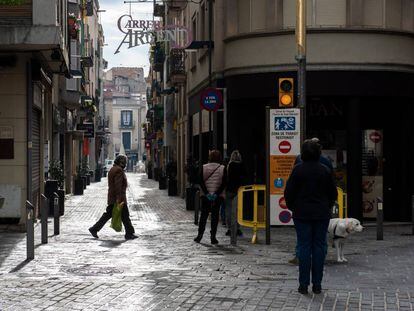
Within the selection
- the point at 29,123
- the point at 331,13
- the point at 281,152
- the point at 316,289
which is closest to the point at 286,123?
the point at 281,152

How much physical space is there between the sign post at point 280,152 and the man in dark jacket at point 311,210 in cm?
462

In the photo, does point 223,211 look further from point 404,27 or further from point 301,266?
point 301,266

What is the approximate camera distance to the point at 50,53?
18641 mm

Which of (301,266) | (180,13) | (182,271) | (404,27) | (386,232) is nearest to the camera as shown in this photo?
(301,266)

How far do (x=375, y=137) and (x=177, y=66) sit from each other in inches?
572

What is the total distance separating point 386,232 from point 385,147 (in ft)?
11.6

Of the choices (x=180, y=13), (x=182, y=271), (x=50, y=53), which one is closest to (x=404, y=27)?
(x=50, y=53)

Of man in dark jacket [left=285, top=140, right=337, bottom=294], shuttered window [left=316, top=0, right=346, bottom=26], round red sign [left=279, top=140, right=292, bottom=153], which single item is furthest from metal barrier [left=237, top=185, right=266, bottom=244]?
shuttered window [left=316, top=0, right=346, bottom=26]

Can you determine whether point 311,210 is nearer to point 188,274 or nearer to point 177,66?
point 188,274

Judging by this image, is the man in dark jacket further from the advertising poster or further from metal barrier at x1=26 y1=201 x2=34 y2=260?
the advertising poster

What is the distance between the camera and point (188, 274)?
37.0ft

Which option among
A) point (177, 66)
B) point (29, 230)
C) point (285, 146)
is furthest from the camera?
point (177, 66)

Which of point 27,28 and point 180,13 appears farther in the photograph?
point 180,13

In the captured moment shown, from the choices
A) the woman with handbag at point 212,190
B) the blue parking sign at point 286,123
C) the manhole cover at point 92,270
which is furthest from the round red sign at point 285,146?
the manhole cover at point 92,270
